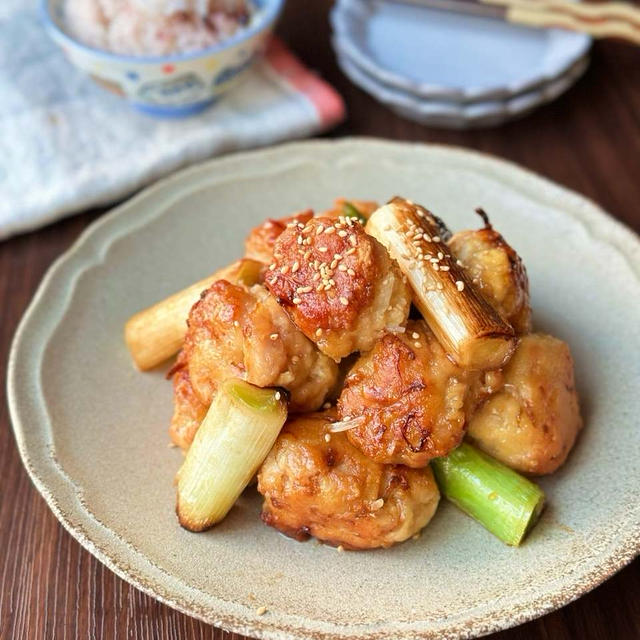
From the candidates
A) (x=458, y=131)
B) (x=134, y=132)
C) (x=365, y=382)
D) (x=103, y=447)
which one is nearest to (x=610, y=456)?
(x=365, y=382)

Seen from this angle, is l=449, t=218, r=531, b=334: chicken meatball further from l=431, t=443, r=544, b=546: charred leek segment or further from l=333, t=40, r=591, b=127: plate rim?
l=333, t=40, r=591, b=127: plate rim

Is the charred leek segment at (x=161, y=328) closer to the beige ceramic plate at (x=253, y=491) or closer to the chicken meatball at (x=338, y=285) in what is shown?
the beige ceramic plate at (x=253, y=491)

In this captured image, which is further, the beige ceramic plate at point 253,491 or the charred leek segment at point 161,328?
the charred leek segment at point 161,328

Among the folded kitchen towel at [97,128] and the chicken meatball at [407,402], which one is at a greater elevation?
the chicken meatball at [407,402]

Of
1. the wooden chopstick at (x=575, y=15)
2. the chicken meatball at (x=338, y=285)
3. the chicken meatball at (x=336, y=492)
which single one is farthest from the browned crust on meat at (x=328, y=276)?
the wooden chopstick at (x=575, y=15)

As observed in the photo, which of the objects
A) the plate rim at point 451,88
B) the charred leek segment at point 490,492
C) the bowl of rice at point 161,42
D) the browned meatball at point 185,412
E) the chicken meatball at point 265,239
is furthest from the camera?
the plate rim at point 451,88
